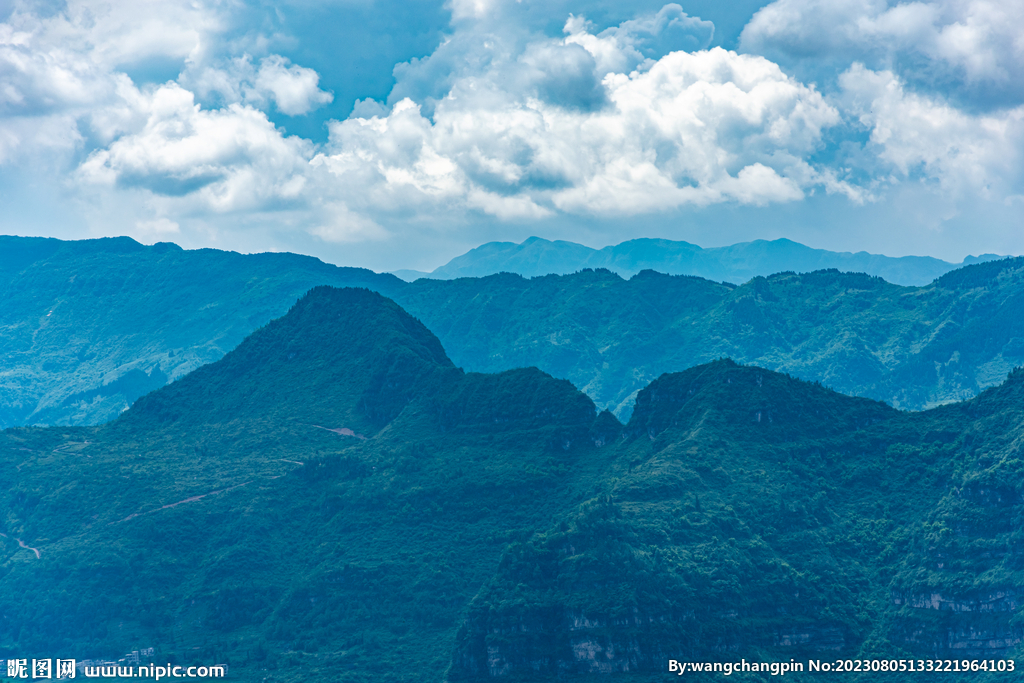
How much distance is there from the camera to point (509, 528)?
13788cm

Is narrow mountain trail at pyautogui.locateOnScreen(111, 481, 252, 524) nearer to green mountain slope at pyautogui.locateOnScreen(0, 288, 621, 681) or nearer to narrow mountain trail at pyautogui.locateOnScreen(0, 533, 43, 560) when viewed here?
green mountain slope at pyautogui.locateOnScreen(0, 288, 621, 681)

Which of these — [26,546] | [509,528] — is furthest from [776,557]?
[26,546]

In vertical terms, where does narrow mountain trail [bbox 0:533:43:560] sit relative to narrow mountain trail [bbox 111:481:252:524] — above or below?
below

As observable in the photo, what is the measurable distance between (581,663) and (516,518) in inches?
1326

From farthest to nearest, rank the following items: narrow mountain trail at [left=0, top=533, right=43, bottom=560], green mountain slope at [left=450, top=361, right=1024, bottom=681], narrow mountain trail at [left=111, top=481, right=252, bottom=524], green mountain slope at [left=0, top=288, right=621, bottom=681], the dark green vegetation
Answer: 1. narrow mountain trail at [left=111, top=481, right=252, bottom=524]
2. narrow mountain trail at [left=0, top=533, right=43, bottom=560]
3. green mountain slope at [left=0, top=288, right=621, bottom=681]
4. the dark green vegetation
5. green mountain slope at [left=450, top=361, right=1024, bottom=681]

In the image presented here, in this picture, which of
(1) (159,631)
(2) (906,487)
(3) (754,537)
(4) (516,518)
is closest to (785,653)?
(3) (754,537)

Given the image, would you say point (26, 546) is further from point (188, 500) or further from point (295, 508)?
point (295, 508)

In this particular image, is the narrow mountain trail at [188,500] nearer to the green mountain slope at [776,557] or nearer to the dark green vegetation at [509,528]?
the dark green vegetation at [509,528]

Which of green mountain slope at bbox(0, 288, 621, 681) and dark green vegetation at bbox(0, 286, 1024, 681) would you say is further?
green mountain slope at bbox(0, 288, 621, 681)

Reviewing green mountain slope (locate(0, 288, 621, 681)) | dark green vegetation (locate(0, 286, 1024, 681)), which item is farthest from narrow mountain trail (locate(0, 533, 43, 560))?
dark green vegetation (locate(0, 286, 1024, 681))

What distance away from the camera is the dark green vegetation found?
355 ft

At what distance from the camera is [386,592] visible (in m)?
129

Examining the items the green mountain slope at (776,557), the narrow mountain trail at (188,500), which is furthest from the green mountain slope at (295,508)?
the green mountain slope at (776,557)

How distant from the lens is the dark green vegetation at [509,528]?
355ft
